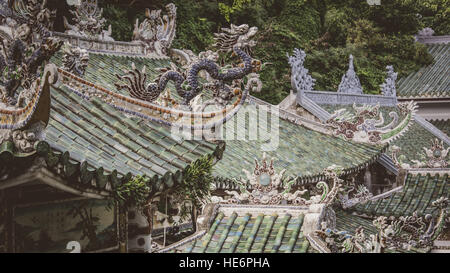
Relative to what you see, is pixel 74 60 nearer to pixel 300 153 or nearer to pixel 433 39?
pixel 300 153

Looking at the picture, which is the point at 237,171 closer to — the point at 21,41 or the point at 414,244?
the point at 414,244

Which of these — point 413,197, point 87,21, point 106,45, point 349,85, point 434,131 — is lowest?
point 434,131

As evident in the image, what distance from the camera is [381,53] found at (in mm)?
26266

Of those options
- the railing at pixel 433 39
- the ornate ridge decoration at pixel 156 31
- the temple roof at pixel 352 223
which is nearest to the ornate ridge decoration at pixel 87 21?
the ornate ridge decoration at pixel 156 31

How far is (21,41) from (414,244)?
21.2 feet

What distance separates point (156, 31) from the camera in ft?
52.0

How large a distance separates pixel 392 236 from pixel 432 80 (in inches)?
699

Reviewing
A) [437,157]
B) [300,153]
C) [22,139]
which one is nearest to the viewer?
[22,139]

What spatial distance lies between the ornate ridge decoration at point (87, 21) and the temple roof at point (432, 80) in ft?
43.7

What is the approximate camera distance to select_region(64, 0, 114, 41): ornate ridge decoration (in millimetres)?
14062

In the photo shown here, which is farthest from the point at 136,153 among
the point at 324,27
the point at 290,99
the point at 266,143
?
the point at 324,27

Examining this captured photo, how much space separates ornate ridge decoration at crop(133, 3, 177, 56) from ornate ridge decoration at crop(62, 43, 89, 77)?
5.69 metres

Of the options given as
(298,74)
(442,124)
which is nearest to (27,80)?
(298,74)
